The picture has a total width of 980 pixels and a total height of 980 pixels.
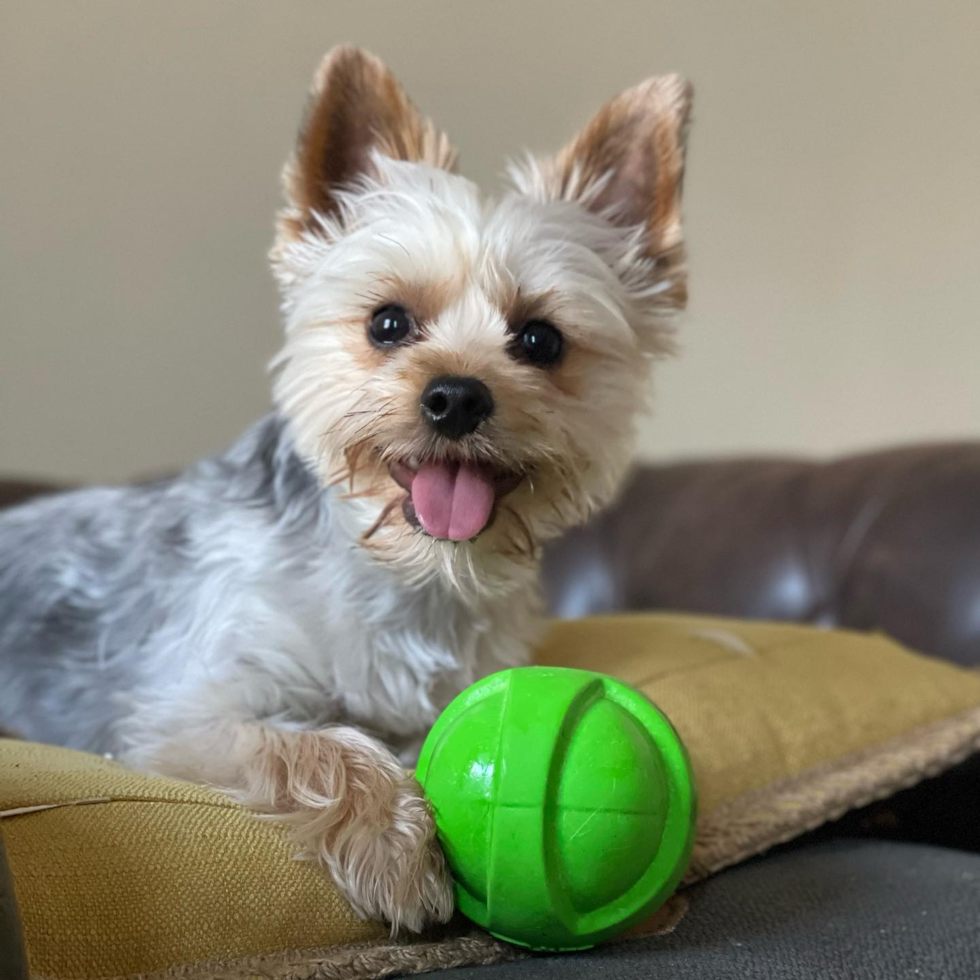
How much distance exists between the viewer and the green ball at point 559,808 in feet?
2.87

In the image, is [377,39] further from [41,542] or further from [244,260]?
[41,542]

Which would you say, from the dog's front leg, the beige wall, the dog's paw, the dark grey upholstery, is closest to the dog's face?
the dog's front leg

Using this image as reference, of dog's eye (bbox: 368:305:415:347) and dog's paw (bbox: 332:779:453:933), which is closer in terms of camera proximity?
dog's paw (bbox: 332:779:453:933)

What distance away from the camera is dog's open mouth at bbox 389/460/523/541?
4.18 ft

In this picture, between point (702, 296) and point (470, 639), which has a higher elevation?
point (702, 296)

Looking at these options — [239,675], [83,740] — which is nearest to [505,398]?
[239,675]

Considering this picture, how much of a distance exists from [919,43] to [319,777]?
3044 millimetres

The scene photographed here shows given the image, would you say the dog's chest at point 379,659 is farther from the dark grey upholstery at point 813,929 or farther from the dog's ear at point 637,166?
the dog's ear at point 637,166

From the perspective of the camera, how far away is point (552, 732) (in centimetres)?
89

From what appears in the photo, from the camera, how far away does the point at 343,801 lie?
1.04 m

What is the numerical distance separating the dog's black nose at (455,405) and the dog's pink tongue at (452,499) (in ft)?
0.22

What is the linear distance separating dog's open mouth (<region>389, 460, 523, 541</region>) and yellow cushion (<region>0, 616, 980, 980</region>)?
0.39 metres

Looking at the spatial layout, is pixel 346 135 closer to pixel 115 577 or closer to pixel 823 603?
pixel 115 577

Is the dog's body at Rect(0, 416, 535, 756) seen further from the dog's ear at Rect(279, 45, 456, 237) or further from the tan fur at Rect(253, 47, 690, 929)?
the dog's ear at Rect(279, 45, 456, 237)
